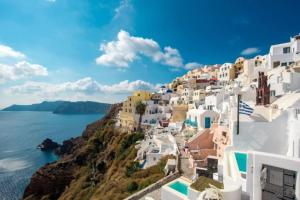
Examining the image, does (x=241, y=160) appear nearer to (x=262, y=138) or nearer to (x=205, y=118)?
(x=262, y=138)

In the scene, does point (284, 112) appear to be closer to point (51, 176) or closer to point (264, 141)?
point (264, 141)

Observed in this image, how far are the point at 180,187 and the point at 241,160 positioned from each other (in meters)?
4.20

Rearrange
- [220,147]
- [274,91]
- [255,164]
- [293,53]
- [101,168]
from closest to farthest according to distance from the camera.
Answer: [255,164] → [220,147] → [274,91] → [293,53] → [101,168]

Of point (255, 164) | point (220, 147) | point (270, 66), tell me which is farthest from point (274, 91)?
point (255, 164)

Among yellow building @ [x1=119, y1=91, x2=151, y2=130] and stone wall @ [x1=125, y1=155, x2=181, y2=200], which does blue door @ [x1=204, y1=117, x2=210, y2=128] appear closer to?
stone wall @ [x1=125, y1=155, x2=181, y2=200]

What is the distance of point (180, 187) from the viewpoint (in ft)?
47.9

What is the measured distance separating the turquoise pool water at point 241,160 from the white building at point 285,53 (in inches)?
948

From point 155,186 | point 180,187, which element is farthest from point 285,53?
point 180,187

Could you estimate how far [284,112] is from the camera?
1470 centimetres

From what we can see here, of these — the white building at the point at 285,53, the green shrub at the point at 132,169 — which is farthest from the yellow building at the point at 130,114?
the white building at the point at 285,53

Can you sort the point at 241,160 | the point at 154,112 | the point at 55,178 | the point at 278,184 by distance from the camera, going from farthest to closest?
1. the point at 154,112
2. the point at 55,178
3. the point at 241,160
4. the point at 278,184

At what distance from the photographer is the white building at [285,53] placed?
3128cm

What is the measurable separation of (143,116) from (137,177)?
1094 inches

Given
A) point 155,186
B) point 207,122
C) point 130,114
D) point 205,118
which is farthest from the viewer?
point 130,114
